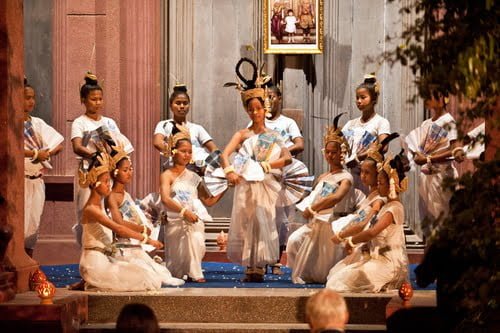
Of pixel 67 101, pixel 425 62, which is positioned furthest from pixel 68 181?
pixel 425 62

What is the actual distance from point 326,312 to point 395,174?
432 cm

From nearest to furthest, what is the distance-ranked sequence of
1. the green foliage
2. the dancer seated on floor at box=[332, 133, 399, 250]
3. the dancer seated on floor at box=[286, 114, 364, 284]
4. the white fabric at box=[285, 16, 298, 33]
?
the green foliage → the dancer seated on floor at box=[332, 133, 399, 250] → the dancer seated on floor at box=[286, 114, 364, 284] → the white fabric at box=[285, 16, 298, 33]

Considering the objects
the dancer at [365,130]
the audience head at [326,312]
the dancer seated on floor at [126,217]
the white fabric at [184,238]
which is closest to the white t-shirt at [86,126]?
the white fabric at [184,238]

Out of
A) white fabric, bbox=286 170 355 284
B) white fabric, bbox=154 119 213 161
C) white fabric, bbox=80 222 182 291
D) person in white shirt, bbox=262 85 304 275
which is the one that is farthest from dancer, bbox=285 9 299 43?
white fabric, bbox=80 222 182 291

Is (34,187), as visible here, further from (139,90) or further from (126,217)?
(139,90)

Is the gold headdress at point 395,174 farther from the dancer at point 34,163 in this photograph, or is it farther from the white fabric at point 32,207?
the white fabric at point 32,207

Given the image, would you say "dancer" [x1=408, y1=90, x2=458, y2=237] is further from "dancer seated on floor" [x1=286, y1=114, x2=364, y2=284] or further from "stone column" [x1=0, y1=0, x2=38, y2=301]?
"stone column" [x1=0, y1=0, x2=38, y2=301]

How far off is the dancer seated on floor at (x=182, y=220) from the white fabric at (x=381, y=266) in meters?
1.51

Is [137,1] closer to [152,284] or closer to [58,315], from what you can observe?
[152,284]

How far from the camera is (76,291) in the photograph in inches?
387

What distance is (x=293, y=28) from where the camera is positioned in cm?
1424

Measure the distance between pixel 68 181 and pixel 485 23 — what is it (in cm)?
868

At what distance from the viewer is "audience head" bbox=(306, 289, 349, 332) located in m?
5.78

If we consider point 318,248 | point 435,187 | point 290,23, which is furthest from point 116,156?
point 290,23
